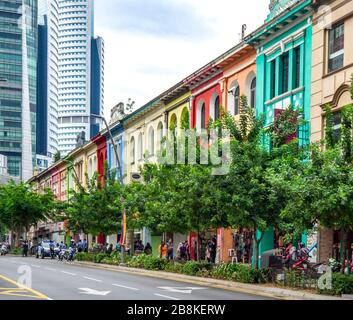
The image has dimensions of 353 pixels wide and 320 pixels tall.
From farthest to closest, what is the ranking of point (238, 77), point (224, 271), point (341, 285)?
point (238, 77) < point (224, 271) < point (341, 285)

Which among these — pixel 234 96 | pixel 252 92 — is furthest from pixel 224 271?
pixel 234 96

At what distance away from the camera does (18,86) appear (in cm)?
18112

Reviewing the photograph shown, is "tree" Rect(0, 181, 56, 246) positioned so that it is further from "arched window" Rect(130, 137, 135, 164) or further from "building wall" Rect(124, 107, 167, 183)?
"arched window" Rect(130, 137, 135, 164)

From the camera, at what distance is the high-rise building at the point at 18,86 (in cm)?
17712

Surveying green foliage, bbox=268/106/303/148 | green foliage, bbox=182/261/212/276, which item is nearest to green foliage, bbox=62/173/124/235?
green foliage, bbox=182/261/212/276

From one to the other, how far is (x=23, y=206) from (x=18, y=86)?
359 ft

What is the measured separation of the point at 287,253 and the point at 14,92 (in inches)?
6271

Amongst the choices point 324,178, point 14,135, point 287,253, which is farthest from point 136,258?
point 14,135

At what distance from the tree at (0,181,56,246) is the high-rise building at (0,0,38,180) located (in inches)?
3790

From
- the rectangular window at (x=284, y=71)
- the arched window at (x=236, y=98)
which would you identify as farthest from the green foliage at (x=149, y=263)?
the rectangular window at (x=284, y=71)

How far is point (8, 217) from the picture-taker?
78.8 meters

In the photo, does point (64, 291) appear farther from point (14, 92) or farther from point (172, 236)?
point (14, 92)

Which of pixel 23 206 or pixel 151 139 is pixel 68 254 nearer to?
pixel 151 139

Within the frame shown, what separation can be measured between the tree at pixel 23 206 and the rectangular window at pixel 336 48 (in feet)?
165
